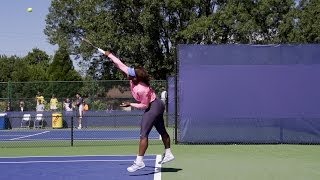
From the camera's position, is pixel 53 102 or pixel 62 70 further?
pixel 62 70

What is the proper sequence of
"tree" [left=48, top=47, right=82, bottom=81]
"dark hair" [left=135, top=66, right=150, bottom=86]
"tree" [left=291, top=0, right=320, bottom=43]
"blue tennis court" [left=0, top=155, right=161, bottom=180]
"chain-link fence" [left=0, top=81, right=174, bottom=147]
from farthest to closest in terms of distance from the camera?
"tree" [left=48, top=47, right=82, bottom=81] → "tree" [left=291, top=0, right=320, bottom=43] → "chain-link fence" [left=0, top=81, right=174, bottom=147] → "blue tennis court" [left=0, top=155, right=161, bottom=180] → "dark hair" [left=135, top=66, right=150, bottom=86]

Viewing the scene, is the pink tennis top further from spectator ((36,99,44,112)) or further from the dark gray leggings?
spectator ((36,99,44,112))

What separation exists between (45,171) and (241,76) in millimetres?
6953

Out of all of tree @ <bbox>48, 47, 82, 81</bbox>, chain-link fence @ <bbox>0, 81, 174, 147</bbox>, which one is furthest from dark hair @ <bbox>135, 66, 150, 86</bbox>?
tree @ <bbox>48, 47, 82, 81</bbox>

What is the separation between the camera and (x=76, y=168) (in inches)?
413

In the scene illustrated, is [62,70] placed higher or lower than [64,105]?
higher

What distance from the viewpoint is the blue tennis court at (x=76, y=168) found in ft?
30.8

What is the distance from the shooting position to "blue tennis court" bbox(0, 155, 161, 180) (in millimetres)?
9402

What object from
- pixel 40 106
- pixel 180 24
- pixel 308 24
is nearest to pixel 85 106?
pixel 40 106

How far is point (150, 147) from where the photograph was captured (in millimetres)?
14617

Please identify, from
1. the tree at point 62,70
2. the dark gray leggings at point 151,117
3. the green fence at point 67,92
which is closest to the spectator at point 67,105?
the green fence at point 67,92

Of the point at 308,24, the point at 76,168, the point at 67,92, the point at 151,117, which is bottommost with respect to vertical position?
the point at 76,168

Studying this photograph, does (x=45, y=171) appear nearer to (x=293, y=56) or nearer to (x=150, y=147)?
(x=150, y=147)

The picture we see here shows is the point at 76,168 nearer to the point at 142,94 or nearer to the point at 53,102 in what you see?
the point at 142,94
